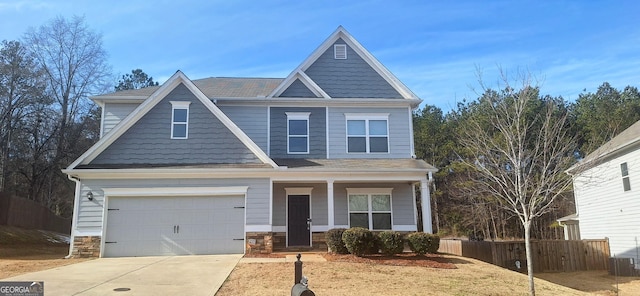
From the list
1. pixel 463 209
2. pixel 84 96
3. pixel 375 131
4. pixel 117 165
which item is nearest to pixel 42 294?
pixel 117 165

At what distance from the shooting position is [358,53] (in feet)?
61.0

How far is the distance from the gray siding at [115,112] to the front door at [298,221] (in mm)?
7164

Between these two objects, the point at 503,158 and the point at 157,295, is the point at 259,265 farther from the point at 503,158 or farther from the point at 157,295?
the point at 503,158

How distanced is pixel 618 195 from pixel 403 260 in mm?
11617

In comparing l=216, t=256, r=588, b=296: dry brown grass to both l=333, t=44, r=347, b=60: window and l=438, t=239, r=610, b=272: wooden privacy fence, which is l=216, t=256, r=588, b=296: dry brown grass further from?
l=333, t=44, r=347, b=60: window

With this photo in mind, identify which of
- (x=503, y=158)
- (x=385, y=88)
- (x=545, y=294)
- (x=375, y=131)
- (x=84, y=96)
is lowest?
(x=545, y=294)

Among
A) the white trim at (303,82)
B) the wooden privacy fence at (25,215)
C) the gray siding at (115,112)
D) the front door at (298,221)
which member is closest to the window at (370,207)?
the front door at (298,221)

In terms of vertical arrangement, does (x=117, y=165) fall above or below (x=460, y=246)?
above

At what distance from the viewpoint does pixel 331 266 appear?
11266 millimetres

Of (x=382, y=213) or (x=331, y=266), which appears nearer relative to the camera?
(x=331, y=266)

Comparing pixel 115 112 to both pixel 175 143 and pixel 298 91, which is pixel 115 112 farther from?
pixel 298 91

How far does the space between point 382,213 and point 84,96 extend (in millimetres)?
22325

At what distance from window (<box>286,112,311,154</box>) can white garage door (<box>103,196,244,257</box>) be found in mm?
3599

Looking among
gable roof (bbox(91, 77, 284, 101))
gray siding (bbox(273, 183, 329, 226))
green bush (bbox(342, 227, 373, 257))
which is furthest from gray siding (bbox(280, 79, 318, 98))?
green bush (bbox(342, 227, 373, 257))
